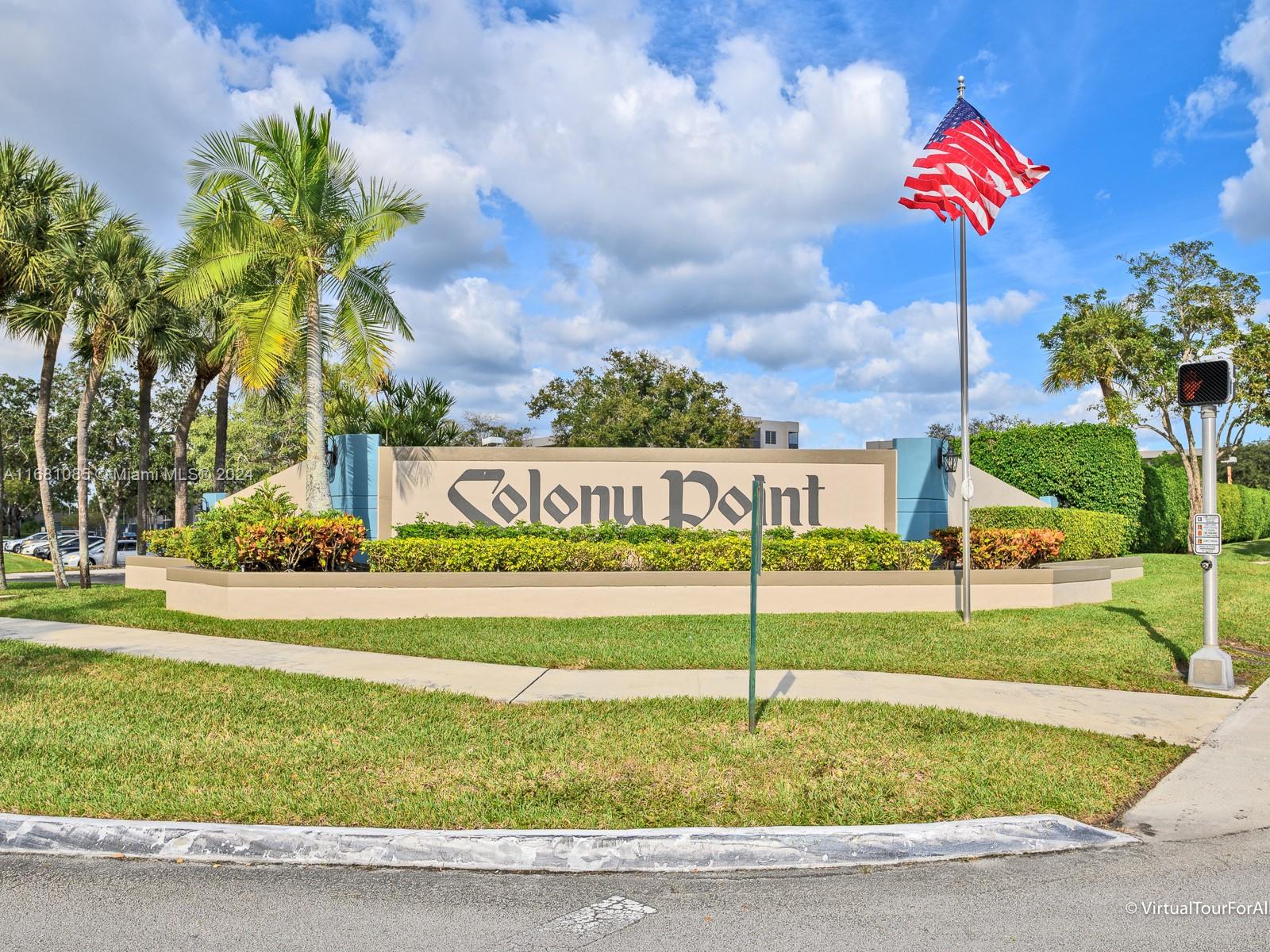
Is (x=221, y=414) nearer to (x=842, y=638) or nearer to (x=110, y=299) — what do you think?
(x=110, y=299)

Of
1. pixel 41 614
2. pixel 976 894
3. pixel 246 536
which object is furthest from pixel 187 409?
pixel 976 894

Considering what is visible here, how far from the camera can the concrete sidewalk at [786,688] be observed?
7301 mm

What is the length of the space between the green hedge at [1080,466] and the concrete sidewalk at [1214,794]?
14.6 m

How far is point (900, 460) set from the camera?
16.8 metres

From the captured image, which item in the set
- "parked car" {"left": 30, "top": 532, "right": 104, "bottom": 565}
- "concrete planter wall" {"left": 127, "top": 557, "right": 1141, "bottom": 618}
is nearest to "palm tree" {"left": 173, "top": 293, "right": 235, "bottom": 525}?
"concrete planter wall" {"left": 127, "top": 557, "right": 1141, "bottom": 618}

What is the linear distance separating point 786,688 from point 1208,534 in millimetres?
4375

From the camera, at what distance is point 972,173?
11602mm

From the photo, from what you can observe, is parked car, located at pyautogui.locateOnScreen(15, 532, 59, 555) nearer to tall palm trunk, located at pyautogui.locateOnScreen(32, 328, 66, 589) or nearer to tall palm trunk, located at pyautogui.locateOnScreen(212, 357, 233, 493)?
tall palm trunk, located at pyautogui.locateOnScreen(212, 357, 233, 493)

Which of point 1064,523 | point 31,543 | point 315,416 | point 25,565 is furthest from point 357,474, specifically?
point 31,543

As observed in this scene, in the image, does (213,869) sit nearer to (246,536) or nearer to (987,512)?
(246,536)

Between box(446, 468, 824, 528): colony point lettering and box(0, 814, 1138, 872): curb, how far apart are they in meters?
11.0

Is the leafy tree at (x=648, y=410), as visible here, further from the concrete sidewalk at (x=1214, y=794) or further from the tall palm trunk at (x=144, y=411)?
the concrete sidewalk at (x=1214, y=794)

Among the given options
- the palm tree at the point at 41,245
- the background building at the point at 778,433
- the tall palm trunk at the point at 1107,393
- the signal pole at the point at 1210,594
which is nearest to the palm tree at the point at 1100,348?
the tall palm trunk at the point at 1107,393

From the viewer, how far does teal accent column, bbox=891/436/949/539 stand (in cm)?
1670
